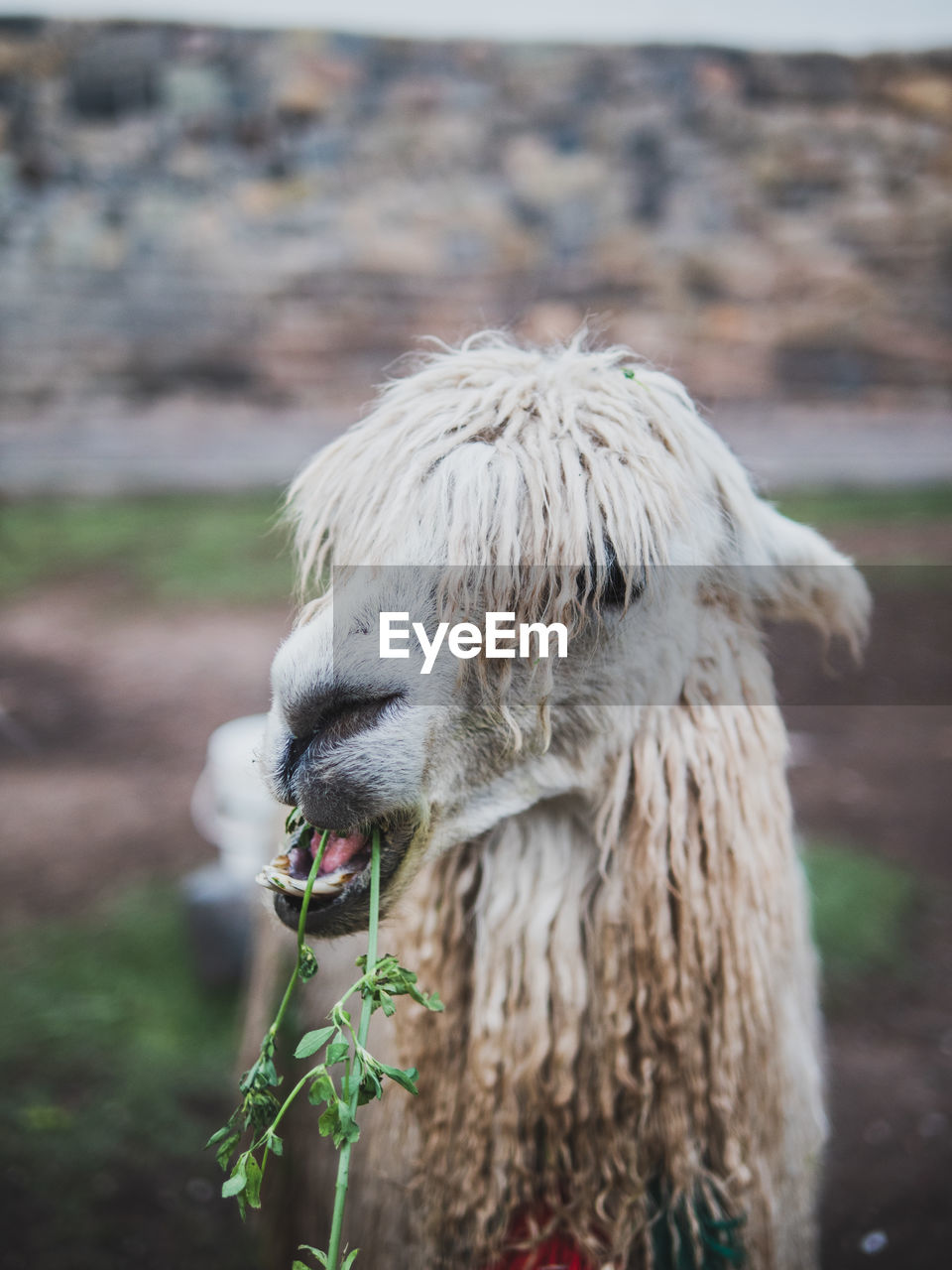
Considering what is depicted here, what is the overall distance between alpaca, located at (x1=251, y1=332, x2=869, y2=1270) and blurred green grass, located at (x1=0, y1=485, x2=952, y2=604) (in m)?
4.87

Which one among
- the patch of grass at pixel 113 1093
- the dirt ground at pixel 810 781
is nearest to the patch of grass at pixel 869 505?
the dirt ground at pixel 810 781

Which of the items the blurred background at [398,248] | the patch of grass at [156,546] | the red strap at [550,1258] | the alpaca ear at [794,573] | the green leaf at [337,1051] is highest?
the blurred background at [398,248]

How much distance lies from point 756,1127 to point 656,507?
1.02m

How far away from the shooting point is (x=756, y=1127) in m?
1.56

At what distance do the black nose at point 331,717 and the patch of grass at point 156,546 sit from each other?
16.9ft

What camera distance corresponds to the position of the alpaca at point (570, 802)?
1.30 m

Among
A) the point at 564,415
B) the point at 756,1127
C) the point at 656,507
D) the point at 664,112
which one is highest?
the point at 664,112

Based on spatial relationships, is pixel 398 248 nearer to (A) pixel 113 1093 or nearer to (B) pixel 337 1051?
(A) pixel 113 1093

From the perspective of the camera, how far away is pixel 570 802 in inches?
59.1

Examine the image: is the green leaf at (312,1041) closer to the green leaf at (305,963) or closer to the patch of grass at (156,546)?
the green leaf at (305,963)

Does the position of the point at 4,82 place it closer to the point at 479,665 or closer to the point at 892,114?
the point at 892,114

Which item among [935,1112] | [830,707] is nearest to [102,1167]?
[935,1112]

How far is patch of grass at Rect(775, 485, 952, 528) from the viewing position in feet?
22.7

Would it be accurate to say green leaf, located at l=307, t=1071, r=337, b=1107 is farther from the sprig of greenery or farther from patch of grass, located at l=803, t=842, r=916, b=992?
patch of grass, located at l=803, t=842, r=916, b=992
